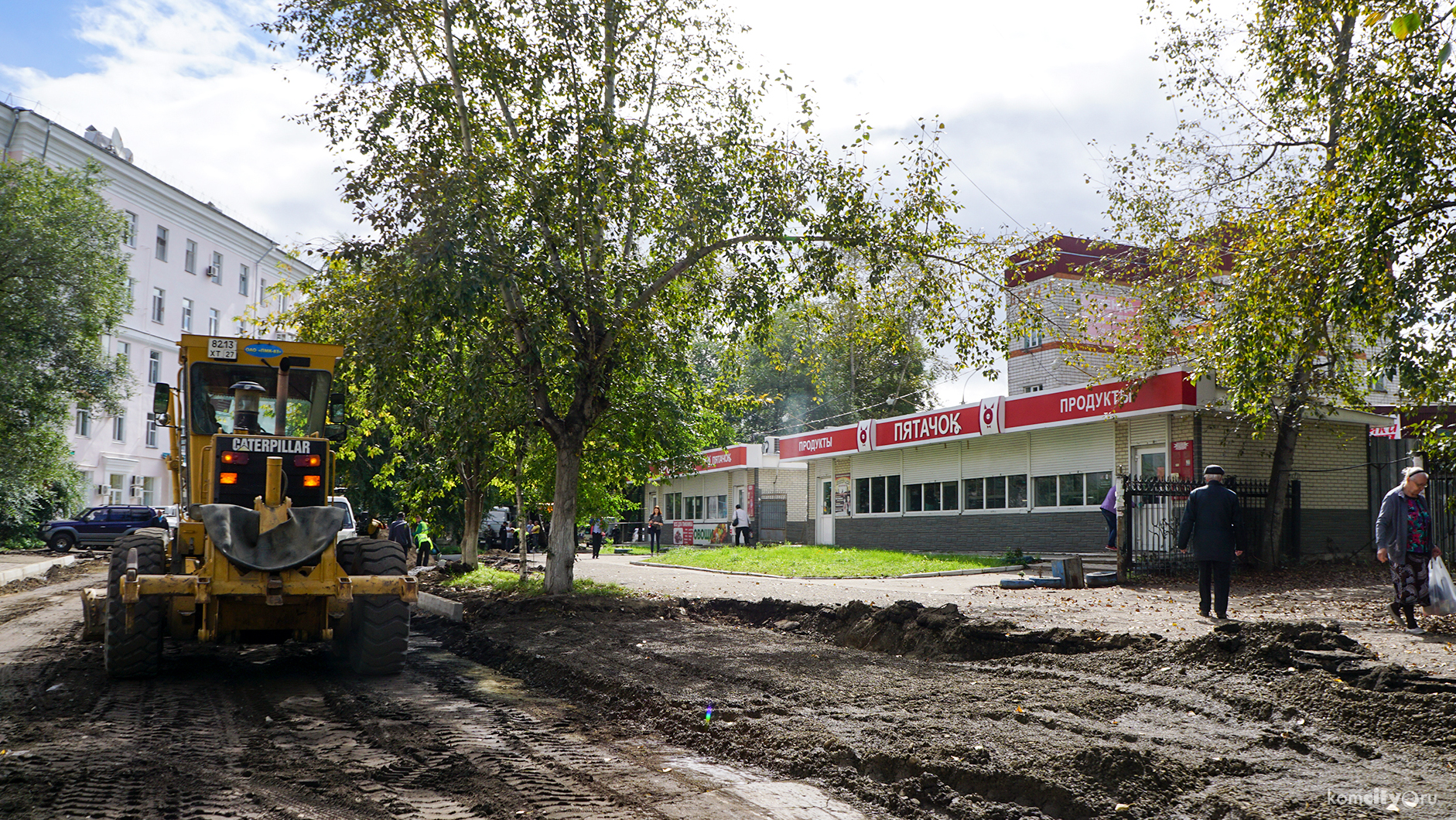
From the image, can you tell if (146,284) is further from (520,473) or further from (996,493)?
(996,493)

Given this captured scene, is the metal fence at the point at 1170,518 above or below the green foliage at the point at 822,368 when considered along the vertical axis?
below

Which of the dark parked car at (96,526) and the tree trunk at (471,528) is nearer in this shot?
the tree trunk at (471,528)

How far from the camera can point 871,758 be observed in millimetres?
5777

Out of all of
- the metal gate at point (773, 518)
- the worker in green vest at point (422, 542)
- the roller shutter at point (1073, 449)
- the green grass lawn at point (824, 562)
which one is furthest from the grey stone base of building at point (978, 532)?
the worker in green vest at point (422, 542)

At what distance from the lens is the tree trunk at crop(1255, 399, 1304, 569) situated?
1873cm

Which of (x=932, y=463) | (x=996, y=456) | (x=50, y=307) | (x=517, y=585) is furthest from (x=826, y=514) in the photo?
(x=50, y=307)

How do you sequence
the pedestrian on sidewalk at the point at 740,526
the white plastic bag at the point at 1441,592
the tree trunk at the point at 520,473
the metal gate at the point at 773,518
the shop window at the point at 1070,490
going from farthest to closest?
the metal gate at the point at 773,518
the pedestrian on sidewalk at the point at 740,526
the shop window at the point at 1070,490
the tree trunk at the point at 520,473
the white plastic bag at the point at 1441,592

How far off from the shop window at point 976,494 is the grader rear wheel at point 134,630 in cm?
2132

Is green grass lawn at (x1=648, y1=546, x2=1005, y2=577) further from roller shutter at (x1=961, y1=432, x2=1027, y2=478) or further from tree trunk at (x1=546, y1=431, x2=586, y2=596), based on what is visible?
tree trunk at (x1=546, y1=431, x2=586, y2=596)

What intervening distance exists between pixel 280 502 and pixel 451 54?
8.18m

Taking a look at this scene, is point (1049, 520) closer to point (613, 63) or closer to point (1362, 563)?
point (1362, 563)

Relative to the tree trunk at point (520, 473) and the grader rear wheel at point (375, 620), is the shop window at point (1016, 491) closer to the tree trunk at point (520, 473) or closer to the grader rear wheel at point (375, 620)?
the tree trunk at point (520, 473)

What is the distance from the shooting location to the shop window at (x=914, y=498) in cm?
2939

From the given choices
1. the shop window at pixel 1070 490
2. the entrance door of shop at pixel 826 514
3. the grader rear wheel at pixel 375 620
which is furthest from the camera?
the entrance door of shop at pixel 826 514
